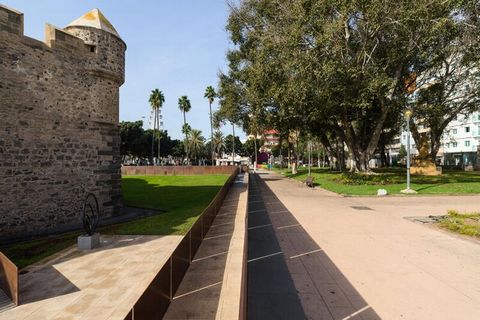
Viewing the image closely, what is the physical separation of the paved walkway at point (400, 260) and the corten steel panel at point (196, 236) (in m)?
3.13

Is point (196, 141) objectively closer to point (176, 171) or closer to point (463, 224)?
point (176, 171)

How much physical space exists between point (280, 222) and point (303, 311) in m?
7.91

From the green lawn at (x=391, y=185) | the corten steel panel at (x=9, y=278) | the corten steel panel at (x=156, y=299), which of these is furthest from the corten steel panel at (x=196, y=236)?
the green lawn at (x=391, y=185)

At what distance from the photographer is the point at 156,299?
174 inches

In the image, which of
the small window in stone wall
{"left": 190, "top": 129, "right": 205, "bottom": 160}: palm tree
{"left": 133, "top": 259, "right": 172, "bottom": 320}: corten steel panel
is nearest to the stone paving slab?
{"left": 133, "top": 259, "right": 172, "bottom": 320}: corten steel panel

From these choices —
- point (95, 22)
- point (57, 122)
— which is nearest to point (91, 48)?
point (95, 22)

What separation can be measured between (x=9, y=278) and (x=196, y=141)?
10001 centimetres

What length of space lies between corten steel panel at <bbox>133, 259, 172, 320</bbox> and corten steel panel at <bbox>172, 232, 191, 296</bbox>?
1.18 feet

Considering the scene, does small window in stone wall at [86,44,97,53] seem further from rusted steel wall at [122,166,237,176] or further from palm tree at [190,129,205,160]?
palm tree at [190,129,205,160]

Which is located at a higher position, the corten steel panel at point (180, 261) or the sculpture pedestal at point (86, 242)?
the corten steel panel at point (180, 261)

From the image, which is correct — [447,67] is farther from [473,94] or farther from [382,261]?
[382,261]

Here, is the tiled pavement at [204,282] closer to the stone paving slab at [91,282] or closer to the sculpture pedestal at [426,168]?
the stone paving slab at [91,282]

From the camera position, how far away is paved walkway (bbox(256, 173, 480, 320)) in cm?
593

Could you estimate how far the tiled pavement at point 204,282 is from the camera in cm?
508
